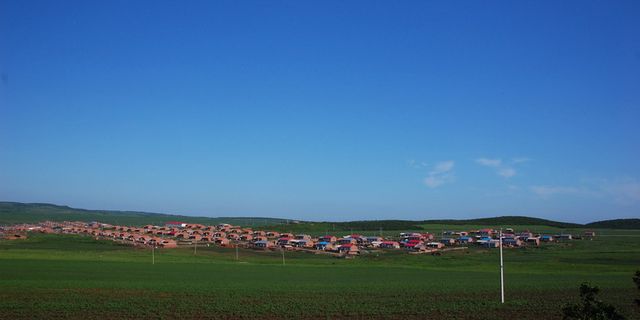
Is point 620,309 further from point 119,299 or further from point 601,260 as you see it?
point 601,260

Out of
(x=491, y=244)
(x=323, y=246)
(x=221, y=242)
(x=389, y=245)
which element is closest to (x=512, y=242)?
(x=491, y=244)

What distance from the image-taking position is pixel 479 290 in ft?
113

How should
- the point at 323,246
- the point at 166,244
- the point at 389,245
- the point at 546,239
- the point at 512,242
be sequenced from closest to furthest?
the point at 166,244 → the point at 323,246 → the point at 512,242 → the point at 389,245 → the point at 546,239

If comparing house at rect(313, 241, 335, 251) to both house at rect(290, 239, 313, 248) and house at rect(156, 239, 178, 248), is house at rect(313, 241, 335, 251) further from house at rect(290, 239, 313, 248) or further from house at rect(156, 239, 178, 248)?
house at rect(156, 239, 178, 248)

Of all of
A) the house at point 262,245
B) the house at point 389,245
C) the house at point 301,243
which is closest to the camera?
the house at point 262,245

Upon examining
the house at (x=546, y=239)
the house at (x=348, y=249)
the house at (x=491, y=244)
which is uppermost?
the house at (x=546, y=239)

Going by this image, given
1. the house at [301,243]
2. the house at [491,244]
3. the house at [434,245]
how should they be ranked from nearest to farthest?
the house at [434,245], the house at [301,243], the house at [491,244]

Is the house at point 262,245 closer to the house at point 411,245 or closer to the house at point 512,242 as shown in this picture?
the house at point 411,245

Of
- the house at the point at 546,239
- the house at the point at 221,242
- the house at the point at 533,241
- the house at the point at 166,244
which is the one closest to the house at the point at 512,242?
the house at the point at 533,241

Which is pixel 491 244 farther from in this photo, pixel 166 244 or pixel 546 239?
pixel 166 244

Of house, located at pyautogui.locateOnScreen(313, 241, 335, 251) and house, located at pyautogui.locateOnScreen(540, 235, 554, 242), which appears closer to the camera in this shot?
house, located at pyautogui.locateOnScreen(313, 241, 335, 251)

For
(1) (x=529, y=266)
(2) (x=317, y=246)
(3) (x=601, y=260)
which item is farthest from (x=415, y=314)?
(2) (x=317, y=246)

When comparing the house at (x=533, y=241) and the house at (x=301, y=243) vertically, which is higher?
the house at (x=533, y=241)

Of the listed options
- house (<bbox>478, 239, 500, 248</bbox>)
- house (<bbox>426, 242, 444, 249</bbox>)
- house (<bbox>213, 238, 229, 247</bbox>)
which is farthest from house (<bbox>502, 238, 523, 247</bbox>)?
house (<bbox>213, 238, 229, 247</bbox>)
